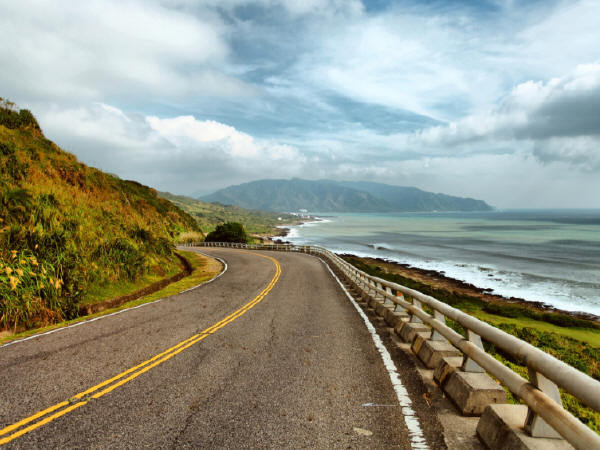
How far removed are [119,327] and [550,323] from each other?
2917 cm

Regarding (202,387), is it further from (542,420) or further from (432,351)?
(542,420)

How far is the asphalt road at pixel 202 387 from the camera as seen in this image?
12.0 feet

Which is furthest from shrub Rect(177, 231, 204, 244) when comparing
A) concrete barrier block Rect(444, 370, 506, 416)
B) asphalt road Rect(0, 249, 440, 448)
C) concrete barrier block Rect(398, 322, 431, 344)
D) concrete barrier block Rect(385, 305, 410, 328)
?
concrete barrier block Rect(444, 370, 506, 416)

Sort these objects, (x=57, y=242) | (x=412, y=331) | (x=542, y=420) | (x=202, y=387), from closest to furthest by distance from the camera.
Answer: (x=542, y=420)
(x=202, y=387)
(x=412, y=331)
(x=57, y=242)

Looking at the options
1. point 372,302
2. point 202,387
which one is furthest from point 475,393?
point 372,302

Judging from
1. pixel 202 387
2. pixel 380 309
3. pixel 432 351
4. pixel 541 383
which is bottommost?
pixel 380 309

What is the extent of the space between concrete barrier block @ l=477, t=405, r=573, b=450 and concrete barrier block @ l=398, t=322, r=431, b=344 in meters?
3.04

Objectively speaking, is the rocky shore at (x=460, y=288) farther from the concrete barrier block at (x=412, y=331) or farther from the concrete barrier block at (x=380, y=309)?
the concrete barrier block at (x=412, y=331)

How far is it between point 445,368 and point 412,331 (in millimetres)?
2134

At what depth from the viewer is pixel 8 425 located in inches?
151

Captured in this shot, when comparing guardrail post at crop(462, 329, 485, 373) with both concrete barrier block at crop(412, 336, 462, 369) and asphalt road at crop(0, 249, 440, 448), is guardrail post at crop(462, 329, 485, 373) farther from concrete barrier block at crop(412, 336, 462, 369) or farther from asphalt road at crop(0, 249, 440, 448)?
asphalt road at crop(0, 249, 440, 448)

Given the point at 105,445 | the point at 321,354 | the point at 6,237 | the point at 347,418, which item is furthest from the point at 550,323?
the point at 6,237

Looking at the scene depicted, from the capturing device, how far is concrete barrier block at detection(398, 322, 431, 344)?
6578 mm

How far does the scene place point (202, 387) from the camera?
15.9 feet
